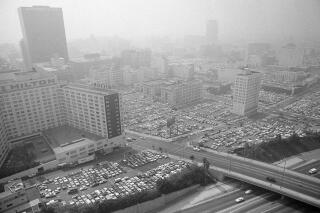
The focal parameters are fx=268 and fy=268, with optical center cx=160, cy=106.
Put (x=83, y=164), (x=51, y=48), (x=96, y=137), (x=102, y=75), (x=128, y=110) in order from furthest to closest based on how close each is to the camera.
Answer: (x=51, y=48), (x=102, y=75), (x=128, y=110), (x=96, y=137), (x=83, y=164)

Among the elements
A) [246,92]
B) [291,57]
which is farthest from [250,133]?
[291,57]

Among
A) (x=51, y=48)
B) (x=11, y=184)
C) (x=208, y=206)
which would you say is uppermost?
(x=51, y=48)

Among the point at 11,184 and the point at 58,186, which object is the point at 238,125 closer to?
the point at 58,186

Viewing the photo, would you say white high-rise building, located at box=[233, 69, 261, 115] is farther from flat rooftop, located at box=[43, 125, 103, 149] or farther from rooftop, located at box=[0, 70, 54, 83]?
rooftop, located at box=[0, 70, 54, 83]

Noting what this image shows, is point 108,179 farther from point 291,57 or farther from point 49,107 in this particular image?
point 291,57

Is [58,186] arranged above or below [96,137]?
below

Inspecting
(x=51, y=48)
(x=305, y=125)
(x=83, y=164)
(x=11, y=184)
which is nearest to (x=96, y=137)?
(x=83, y=164)
